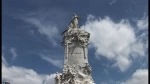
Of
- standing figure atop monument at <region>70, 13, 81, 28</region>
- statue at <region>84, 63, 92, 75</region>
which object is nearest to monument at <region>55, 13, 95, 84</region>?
statue at <region>84, 63, 92, 75</region>

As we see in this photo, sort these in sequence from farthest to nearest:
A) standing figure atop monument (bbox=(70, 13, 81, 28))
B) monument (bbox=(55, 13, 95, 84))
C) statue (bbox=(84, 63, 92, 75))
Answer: standing figure atop monument (bbox=(70, 13, 81, 28)) < statue (bbox=(84, 63, 92, 75)) < monument (bbox=(55, 13, 95, 84))

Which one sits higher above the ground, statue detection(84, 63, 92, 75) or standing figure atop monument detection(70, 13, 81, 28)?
standing figure atop monument detection(70, 13, 81, 28)

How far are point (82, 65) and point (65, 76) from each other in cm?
277

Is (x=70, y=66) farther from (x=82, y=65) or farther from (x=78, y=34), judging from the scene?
(x=78, y=34)

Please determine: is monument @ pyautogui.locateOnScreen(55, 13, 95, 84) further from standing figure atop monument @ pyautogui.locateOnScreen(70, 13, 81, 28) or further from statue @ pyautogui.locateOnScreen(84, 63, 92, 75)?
standing figure atop monument @ pyautogui.locateOnScreen(70, 13, 81, 28)

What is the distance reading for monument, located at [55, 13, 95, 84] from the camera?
40.6 metres

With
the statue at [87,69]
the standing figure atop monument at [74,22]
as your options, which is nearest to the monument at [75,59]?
the statue at [87,69]

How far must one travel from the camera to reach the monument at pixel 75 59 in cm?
4056

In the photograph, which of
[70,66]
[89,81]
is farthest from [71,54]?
[89,81]

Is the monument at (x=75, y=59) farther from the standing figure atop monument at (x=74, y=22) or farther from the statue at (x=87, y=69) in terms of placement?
the standing figure atop monument at (x=74, y=22)

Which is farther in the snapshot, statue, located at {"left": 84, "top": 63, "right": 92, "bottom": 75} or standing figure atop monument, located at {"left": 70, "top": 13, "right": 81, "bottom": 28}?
standing figure atop monument, located at {"left": 70, "top": 13, "right": 81, "bottom": 28}

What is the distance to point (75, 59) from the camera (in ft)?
137

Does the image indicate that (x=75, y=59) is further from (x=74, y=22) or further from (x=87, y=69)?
(x=74, y=22)

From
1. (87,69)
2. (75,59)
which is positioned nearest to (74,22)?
(75,59)
